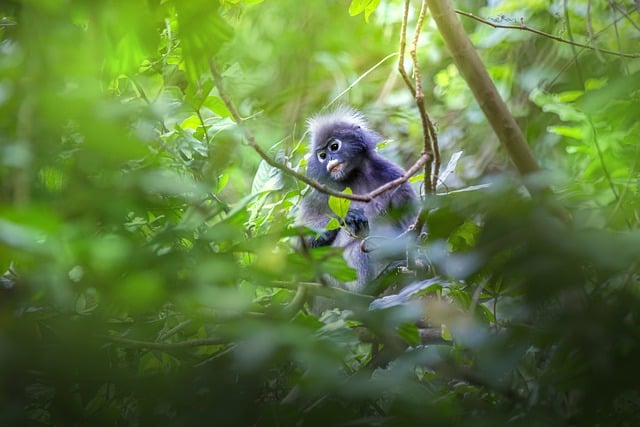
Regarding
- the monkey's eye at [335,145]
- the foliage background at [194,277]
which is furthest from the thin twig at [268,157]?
the monkey's eye at [335,145]

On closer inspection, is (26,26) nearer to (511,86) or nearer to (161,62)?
(161,62)

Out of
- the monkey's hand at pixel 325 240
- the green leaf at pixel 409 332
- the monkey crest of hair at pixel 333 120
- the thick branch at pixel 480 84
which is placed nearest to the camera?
the green leaf at pixel 409 332

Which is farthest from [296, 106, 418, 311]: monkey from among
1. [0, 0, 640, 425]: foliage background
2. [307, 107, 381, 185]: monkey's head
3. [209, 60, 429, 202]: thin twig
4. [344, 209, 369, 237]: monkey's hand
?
[0, 0, 640, 425]: foliage background

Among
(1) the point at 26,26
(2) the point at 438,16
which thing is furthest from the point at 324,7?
(1) the point at 26,26

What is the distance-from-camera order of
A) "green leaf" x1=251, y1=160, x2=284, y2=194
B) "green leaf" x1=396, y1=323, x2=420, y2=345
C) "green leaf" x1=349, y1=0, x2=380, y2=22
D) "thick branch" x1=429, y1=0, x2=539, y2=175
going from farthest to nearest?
"green leaf" x1=251, y1=160, x2=284, y2=194 → "green leaf" x1=349, y1=0, x2=380, y2=22 → "thick branch" x1=429, y1=0, x2=539, y2=175 → "green leaf" x1=396, y1=323, x2=420, y2=345

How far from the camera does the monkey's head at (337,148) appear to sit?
3.97m

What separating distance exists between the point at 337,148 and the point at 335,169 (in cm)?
15

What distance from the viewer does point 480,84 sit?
188cm

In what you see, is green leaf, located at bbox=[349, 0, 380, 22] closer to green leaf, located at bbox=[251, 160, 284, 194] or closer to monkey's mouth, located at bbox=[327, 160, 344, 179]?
green leaf, located at bbox=[251, 160, 284, 194]

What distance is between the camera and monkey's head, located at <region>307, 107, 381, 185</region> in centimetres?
397

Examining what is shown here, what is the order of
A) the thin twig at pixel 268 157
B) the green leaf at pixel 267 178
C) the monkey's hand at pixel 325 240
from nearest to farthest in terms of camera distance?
the thin twig at pixel 268 157 < the green leaf at pixel 267 178 < the monkey's hand at pixel 325 240

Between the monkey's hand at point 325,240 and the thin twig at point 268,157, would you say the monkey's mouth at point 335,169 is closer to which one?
the monkey's hand at point 325,240

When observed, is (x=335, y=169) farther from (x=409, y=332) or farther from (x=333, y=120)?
(x=409, y=332)

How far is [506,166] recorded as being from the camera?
4785 millimetres
